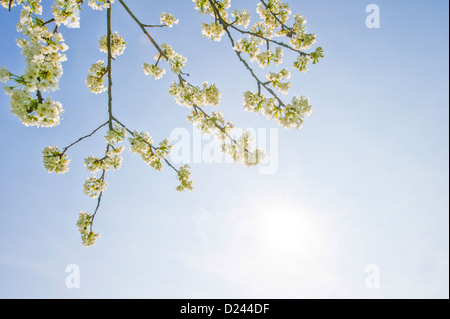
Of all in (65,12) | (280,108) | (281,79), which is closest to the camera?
(65,12)

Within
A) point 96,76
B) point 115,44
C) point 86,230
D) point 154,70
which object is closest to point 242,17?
point 154,70

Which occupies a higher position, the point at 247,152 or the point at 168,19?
the point at 168,19

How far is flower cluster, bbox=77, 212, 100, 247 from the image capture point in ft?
20.2

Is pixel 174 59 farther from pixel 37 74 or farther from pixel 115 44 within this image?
pixel 37 74

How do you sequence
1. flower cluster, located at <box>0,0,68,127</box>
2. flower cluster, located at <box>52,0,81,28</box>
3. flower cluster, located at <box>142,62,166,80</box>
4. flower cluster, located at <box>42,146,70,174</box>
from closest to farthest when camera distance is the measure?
flower cluster, located at <box>0,0,68,127</box> → flower cluster, located at <box>52,0,81,28</box> → flower cluster, located at <box>42,146,70,174</box> → flower cluster, located at <box>142,62,166,80</box>

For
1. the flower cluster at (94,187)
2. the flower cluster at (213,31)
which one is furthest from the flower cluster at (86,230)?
the flower cluster at (213,31)

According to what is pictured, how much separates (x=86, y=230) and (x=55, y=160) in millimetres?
1959

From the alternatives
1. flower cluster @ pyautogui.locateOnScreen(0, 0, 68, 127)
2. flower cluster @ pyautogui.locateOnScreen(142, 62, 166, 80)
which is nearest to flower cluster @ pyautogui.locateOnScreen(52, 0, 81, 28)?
flower cluster @ pyautogui.locateOnScreen(0, 0, 68, 127)

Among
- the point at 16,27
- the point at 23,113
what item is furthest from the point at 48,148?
the point at 16,27

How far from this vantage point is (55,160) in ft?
18.1

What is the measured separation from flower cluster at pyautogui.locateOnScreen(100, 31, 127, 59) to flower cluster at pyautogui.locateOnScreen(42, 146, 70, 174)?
9.42 feet

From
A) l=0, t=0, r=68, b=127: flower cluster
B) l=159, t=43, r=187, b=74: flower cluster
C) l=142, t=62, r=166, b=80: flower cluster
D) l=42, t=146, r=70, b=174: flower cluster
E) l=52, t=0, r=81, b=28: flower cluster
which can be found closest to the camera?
l=0, t=0, r=68, b=127: flower cluster

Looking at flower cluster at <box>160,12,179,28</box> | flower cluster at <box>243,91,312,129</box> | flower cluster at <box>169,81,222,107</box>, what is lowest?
flower cluster at <box>243,91,312,129</box>

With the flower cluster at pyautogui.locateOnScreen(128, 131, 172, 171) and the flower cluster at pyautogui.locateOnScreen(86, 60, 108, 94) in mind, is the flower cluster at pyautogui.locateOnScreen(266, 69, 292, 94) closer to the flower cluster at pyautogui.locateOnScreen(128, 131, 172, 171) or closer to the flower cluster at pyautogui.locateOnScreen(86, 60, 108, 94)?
the flower cluster at pyautogui.locateOnScreen(128, 131, 172, 171)
